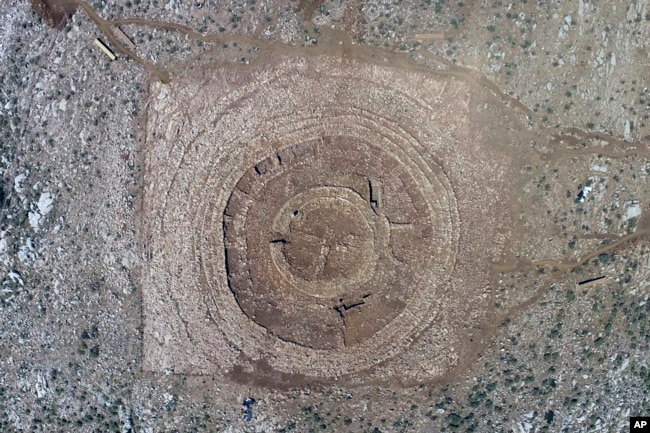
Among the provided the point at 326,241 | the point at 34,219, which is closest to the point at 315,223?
the point at 326,241

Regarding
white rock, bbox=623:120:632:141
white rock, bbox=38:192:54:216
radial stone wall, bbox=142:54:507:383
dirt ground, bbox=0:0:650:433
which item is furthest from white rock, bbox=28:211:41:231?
white rock, bbox=623:120:632:141

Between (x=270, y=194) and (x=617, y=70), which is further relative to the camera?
(x=270, y=194)

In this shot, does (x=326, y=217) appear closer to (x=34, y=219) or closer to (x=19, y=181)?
(x=34, y=219)

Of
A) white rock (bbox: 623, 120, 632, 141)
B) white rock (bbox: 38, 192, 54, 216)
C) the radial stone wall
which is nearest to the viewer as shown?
white rock (bbox: 623, 120, 632, 141)

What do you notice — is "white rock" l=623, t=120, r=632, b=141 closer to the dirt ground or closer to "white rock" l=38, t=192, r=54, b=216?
the dirt ground

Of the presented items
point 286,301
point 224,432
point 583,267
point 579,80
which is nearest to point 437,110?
point 579,80

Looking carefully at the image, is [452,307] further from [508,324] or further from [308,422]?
[308,422]
